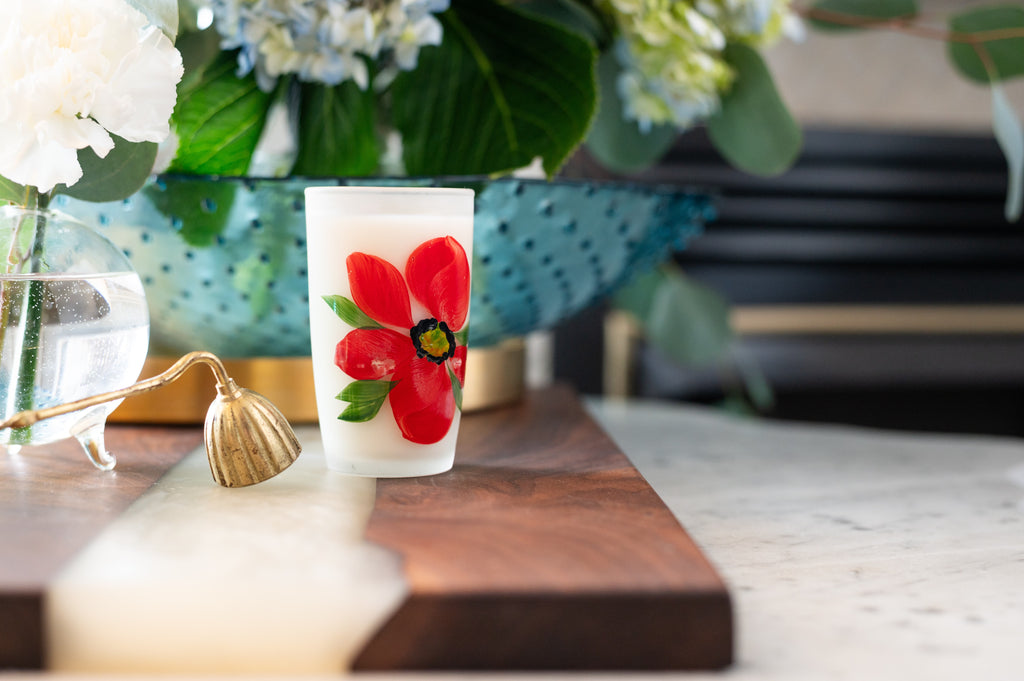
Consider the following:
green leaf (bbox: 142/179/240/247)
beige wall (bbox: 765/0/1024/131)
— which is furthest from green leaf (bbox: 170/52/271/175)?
beige wall (bbox: 765/0/1024/131)

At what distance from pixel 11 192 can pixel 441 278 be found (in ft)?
0.56

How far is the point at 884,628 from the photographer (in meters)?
A: 0.27

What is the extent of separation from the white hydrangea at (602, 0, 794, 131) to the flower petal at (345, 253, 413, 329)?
22cm

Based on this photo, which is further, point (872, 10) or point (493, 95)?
point (872, 10)

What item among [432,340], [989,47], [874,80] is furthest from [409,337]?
[874,80]

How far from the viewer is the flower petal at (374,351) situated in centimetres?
33

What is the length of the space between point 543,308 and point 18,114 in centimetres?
28

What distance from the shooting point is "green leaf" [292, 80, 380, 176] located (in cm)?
45

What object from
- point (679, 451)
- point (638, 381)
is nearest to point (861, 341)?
point (638, 381)

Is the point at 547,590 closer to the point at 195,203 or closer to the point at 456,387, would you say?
the point at 456,387

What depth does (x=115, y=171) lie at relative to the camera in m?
0.36

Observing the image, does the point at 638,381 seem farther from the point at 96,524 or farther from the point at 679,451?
the point at 96,524

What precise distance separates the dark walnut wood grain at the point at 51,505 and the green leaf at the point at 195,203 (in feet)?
0.33

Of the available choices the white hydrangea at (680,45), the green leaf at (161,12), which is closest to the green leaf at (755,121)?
the white hydrangea at (680,45)
